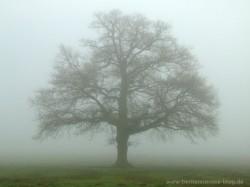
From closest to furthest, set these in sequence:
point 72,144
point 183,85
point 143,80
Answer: point 183,85 → point 143,80 → point 72,144

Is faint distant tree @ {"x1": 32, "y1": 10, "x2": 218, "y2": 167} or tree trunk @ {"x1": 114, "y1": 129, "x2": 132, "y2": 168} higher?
faint distant tree @ {"x1": 32, "y1": 10, "x2": 218, "y2": 167}

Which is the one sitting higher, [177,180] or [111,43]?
[111,43]

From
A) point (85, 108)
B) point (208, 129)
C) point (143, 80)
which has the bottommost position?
point (208, 129)

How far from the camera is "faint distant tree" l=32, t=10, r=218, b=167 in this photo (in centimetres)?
3806

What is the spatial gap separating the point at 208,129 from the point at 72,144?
123160 millimetres

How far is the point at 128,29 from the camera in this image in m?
41.8

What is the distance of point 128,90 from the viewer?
40.7 m

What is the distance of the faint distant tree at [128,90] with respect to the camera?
125 ft

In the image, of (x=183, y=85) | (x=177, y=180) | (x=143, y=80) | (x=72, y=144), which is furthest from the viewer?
(x=72, y=144)

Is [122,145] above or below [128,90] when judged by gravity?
below

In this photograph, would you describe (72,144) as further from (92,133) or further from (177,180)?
(177,180)

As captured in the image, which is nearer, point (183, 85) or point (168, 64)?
point (183, 85)

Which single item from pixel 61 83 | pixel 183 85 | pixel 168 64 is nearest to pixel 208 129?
pixel 183 85

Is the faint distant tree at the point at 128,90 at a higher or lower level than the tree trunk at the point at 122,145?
higher
